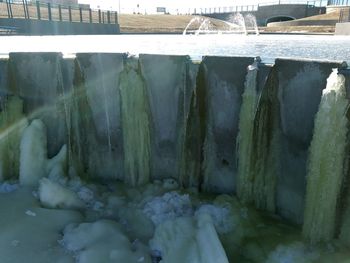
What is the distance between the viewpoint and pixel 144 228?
5531 mm

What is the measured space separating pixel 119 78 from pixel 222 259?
3748mm

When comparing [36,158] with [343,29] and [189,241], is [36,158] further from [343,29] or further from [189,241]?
[343,29]

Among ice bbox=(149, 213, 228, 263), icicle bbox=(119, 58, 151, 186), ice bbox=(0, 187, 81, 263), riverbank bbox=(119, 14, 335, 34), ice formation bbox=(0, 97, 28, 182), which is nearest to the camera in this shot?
ice bbox=(149, 213, 228, 263)

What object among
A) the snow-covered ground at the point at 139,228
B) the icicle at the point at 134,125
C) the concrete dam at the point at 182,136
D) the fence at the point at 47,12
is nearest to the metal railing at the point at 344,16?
the fence at the point at 47,12

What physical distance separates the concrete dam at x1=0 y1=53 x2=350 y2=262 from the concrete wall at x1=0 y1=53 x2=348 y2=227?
0.02 meters

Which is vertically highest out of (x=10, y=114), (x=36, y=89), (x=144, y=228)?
(x=36, y=89)

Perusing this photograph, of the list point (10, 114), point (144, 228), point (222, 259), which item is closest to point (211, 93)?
point (144, 228)

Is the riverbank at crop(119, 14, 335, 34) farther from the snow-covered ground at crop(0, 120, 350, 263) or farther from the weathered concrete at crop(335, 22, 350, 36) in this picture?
the snow-covered ground at crop(0, 120, 350, 263)

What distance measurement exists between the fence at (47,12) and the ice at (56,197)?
108 feet

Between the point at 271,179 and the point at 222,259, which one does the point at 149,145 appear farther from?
the point at 222,259

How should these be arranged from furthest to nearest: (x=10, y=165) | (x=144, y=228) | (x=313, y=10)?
(x=313, y=10) → (x=10, y=165) → (x=144, y=228)

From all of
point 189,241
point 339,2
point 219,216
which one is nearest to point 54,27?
point 219,216

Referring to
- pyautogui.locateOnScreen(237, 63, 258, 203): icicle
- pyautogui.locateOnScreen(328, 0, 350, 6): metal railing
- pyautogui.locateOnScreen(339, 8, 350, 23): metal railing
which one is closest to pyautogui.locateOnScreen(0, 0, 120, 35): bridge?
pyautogui.locateOnScreen(339, 8, 350, 23): metal railing

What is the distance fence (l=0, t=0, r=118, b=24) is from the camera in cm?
3603
